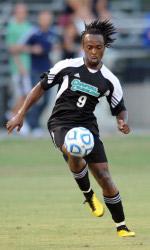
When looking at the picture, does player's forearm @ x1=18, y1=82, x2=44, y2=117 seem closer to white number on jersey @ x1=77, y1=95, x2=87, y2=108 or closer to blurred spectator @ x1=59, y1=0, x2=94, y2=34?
white number on jersey @ x1=77, y1=95, x2=87, y2=108

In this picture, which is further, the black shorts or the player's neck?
the player's neck

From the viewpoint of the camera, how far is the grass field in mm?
8961

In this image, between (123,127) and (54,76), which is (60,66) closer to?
(54,76)

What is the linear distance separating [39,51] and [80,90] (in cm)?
1170

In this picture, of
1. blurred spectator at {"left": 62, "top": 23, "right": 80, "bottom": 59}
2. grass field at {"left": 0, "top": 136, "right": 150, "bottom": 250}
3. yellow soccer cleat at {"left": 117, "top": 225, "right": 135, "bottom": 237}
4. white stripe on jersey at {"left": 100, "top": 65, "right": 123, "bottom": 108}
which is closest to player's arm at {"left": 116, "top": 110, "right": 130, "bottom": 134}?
white stripe on jersey at {"left": 100, "top": 65, "right": 123, "bottom": 108}

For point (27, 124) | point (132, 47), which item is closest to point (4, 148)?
point (27, 124)

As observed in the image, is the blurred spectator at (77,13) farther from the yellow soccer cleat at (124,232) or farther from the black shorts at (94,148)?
the yellow soccer cleat at (124,232)

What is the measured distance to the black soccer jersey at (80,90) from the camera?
9.35 metres

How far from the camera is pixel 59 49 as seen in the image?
22.1m

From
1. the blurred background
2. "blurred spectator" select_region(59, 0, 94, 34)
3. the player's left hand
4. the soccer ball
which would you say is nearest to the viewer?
the soccer ball

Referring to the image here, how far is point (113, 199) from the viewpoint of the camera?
928 centimetres

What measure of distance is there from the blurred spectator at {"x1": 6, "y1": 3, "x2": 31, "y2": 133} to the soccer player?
11.4 meters

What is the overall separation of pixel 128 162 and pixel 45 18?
16.5 ft

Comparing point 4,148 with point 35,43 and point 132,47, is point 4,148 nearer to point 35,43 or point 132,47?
point 35,43
